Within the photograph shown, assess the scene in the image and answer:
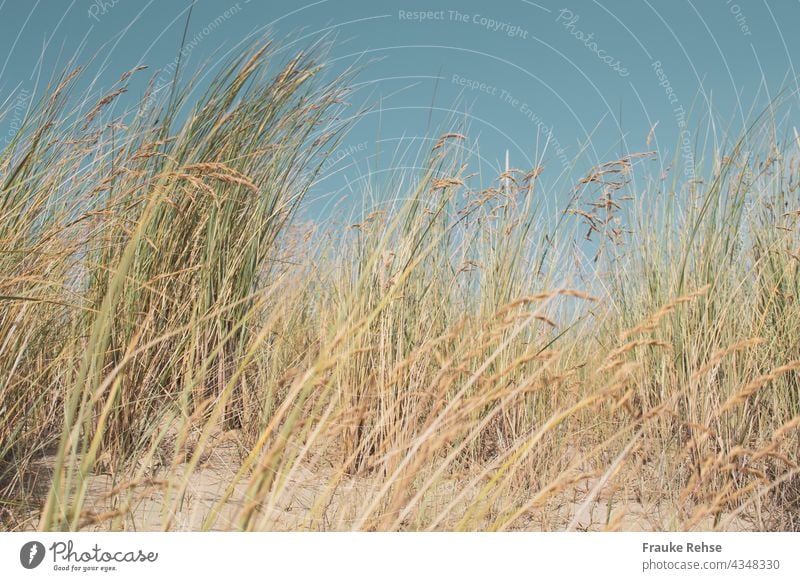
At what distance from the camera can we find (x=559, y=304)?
2.72m

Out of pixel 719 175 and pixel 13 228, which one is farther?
pixel 719 175

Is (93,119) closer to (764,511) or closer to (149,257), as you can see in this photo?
(149,257)

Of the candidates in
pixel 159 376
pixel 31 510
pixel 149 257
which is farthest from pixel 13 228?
pixel 31 510

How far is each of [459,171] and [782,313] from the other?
1.40m
